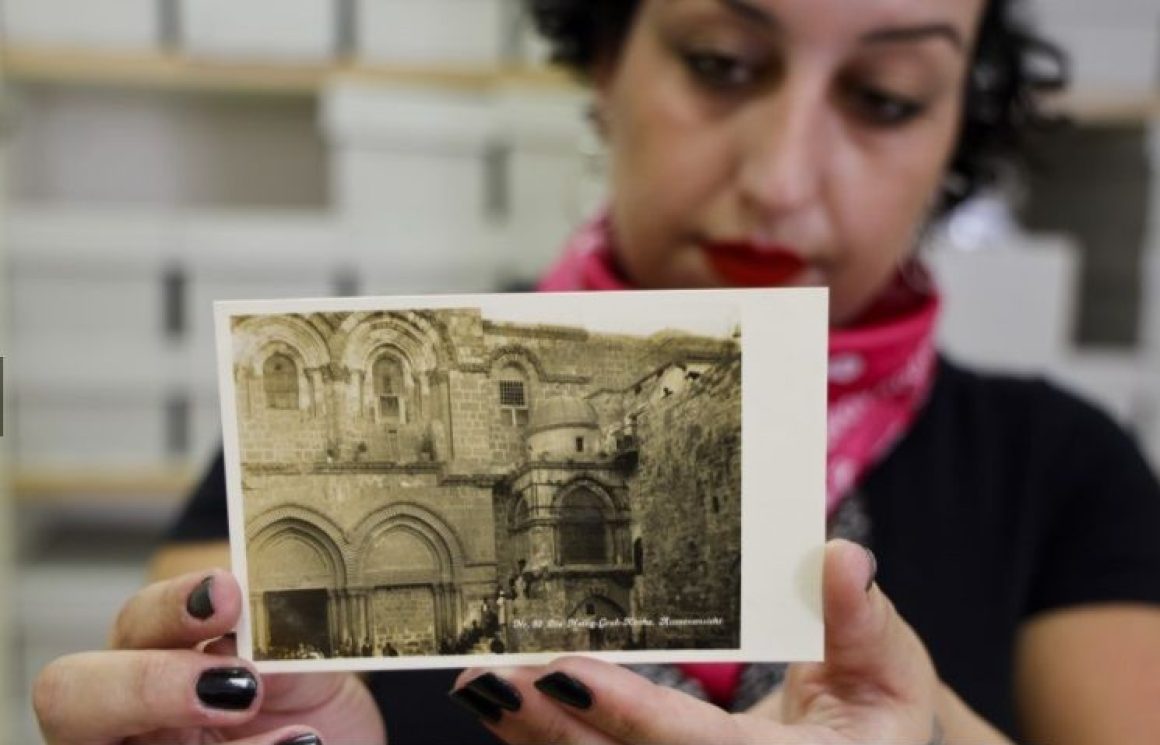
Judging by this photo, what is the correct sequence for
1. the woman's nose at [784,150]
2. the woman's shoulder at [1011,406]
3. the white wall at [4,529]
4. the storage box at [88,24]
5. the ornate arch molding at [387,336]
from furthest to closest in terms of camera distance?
1. the storage box at [88,24]
2. the white wall at [4,529]
3. the woman's shoulder at [1011,406]
4. the woman's nose at [784,150]
5. the ornate arch molding at [387,336]

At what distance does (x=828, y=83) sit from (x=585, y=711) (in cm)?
30

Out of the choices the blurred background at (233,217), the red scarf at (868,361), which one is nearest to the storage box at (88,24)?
the blurred background at (233,217)

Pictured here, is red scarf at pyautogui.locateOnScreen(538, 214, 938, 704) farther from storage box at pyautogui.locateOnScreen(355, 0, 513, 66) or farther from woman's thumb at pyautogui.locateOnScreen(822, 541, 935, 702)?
storage box at pyautogui.locateOnScreen(355, 0, 513, 66)

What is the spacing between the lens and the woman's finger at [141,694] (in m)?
0.30

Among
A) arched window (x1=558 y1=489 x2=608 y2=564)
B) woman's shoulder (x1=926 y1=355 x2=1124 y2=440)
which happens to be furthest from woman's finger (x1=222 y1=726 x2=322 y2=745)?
woman's shoulder (x1=926 y1=355 x2=1124 y2=440)

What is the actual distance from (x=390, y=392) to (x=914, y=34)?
13.4 inches

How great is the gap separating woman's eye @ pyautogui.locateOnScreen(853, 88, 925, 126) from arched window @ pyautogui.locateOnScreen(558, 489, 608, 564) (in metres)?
0.28

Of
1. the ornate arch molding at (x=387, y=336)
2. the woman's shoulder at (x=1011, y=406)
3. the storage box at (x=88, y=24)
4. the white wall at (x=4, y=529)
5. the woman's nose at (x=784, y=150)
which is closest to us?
the ornate arch molding at (x=387, y=336)

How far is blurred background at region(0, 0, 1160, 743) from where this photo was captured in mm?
1092

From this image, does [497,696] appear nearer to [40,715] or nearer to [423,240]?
[40,715]

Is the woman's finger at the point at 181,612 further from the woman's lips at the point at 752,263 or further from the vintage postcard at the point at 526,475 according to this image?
the woman's lips at the point at 752,263

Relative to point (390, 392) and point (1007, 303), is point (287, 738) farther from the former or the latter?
point (1007, 303)

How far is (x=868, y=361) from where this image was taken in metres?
0.52

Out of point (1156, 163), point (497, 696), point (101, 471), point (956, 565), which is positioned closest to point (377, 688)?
point (497, 696)
